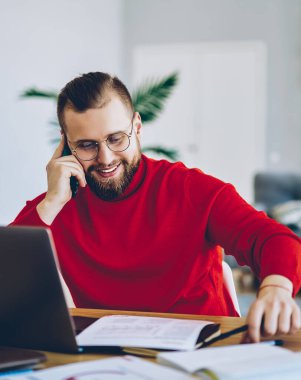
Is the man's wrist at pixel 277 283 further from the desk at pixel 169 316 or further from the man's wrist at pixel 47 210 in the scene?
the man's wrist at pixel 47 210

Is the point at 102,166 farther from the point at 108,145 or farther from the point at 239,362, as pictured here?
the point at 239,362

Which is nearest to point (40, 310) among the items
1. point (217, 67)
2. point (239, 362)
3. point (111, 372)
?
point (111, 372)

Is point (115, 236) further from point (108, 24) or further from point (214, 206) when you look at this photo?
point (108, 24)

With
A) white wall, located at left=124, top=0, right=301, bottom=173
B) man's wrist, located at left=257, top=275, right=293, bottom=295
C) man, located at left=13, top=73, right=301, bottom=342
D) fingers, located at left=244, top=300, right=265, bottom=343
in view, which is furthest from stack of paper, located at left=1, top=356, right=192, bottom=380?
white wall, located at left=124, top=0, right=301, bottom=173

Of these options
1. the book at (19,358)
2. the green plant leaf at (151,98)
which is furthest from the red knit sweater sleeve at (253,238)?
the green plant leaf at (151,98)

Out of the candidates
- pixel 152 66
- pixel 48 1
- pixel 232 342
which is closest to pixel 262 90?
pixel 152 66

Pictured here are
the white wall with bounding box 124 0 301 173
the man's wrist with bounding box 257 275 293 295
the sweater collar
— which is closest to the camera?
the man's wrist with bounding box 257 275 293 295

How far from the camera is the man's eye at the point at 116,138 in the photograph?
1577mm

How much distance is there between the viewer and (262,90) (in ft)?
23.2

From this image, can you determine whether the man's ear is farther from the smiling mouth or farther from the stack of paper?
the stack of paper

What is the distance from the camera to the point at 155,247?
1.61 meters

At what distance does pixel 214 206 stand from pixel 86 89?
0.41m

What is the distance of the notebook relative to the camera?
103cm

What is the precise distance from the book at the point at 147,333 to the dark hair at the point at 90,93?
527mm
